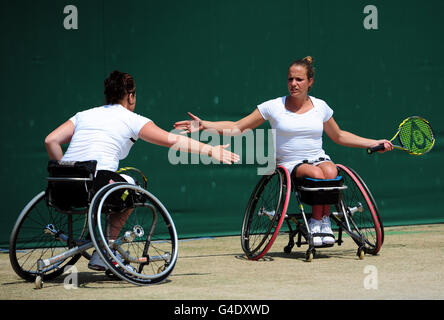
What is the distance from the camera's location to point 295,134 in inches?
194

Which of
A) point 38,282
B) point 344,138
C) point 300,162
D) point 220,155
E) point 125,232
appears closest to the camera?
point 38,282

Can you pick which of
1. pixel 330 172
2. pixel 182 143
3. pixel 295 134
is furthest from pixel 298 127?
pixel 182 143

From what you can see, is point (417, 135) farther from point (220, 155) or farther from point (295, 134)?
point (220, 155)

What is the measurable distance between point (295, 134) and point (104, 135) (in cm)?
148

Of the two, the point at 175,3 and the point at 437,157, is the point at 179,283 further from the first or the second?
the point at 437,157

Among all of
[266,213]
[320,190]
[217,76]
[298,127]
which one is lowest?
[266,213]

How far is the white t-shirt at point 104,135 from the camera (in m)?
3.95

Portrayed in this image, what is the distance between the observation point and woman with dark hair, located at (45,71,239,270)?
Result: 3938 mm

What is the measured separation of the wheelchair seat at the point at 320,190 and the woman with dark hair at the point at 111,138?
80 centimetres

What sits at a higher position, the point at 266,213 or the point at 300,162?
the point at 300,162

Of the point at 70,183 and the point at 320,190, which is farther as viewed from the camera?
the point at 320,190

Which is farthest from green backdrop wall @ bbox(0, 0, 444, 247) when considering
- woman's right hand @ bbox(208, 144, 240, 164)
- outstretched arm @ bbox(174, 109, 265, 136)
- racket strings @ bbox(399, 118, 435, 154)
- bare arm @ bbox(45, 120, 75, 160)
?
woman's right hand @ bbox(208, 144, 240, 164)

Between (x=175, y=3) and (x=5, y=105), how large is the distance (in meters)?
1.65
